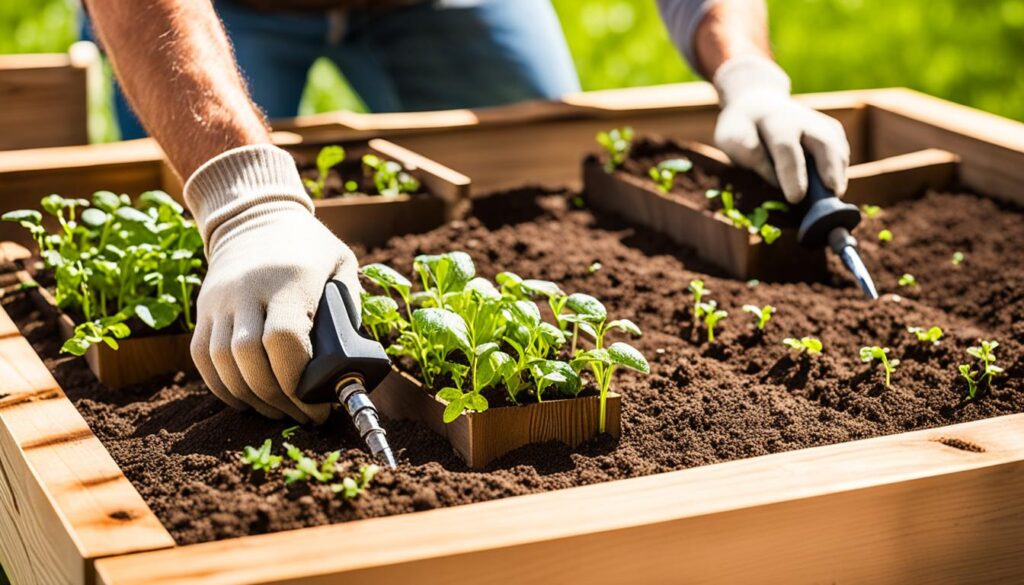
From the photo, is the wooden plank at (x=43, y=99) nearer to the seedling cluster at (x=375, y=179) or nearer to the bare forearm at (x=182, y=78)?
the seedling cluster at (x=375, y=179)

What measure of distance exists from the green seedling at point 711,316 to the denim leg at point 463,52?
1565mm

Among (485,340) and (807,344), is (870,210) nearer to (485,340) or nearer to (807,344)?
(807,344)

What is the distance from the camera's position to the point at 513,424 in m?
1.75

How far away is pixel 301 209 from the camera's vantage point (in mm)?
1967

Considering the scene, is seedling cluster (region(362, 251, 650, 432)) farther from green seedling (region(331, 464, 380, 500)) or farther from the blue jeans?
the blue jeans

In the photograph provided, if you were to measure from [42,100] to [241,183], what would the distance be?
71.3 inches

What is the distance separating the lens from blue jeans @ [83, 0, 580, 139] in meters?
3.49

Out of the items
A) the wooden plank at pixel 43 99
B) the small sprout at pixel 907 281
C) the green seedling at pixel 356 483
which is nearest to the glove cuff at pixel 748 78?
the small sprout at pixel 907 281

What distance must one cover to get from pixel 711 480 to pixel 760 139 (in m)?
1.30

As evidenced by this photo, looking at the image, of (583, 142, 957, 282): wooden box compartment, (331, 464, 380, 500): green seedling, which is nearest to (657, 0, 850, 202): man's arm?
(583, 142, 957, 282): wooden box compartment

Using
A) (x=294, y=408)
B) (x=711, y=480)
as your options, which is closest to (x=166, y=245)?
(x=294, y=408)

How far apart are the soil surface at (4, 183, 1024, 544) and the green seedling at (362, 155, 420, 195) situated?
0.50 ft

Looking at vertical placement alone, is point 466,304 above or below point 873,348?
above

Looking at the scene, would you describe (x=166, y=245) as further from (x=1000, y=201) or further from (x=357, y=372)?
(x=1000, y=201)
